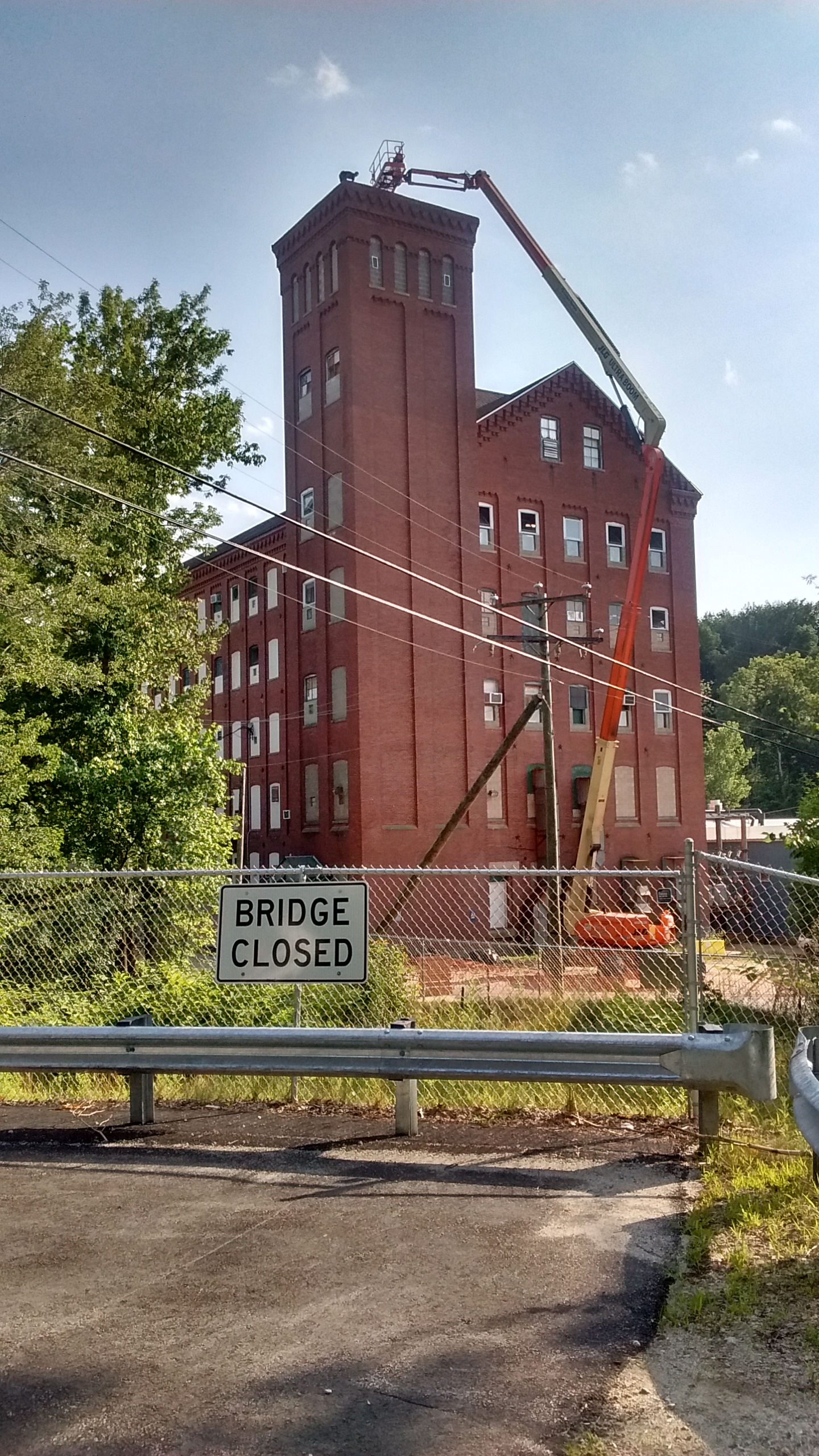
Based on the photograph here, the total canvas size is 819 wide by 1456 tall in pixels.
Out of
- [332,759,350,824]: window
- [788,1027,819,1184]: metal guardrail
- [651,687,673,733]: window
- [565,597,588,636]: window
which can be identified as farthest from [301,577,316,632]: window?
[788,1027,819,1184]: metal guardrail

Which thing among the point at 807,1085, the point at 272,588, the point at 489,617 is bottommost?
the point at 807,1085

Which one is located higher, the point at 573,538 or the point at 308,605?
the point at 573,538

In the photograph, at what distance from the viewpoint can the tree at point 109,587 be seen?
68.6ft

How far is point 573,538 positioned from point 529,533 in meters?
2.45

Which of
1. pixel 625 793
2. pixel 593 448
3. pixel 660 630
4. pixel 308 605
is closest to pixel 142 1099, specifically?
pixel 308 605

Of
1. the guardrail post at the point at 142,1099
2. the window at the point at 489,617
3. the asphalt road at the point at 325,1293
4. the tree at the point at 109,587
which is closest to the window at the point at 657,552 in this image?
the window at the point at 489,617

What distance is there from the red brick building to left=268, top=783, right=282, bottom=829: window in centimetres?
17

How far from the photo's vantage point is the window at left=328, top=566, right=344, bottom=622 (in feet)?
139

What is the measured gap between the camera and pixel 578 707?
48.1m

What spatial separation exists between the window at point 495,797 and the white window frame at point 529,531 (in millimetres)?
9490

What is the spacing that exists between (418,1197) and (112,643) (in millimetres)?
21160

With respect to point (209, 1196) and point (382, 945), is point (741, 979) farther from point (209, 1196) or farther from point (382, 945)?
point (209, 1196)

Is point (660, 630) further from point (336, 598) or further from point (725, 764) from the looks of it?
point (725, 764)

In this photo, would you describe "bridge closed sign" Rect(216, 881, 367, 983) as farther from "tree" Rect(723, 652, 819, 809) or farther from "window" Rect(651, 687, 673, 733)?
"tree" Rect(723, 652, 819, 809)
